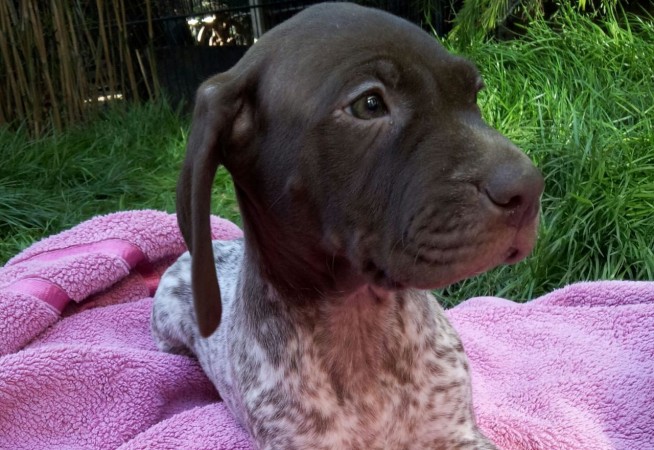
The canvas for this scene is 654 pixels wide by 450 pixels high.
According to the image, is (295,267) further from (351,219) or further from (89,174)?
(89,174)

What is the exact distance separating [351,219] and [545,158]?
9.61ft

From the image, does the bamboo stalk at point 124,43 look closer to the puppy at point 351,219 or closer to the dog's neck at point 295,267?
the puppy at point 351,219

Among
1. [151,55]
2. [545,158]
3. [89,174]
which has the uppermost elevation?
[545,158]

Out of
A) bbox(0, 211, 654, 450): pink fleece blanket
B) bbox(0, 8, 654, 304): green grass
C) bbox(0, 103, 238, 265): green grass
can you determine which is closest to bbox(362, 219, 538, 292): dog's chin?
bbox(0, 211, 654, 450): pink fleece blanket

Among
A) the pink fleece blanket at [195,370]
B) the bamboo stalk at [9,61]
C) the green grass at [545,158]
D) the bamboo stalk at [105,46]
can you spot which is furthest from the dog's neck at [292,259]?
the bamboo stalk at [105,46]

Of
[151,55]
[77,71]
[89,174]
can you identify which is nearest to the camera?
[89,174]

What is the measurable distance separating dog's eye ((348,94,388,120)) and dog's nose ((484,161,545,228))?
1.14 feet

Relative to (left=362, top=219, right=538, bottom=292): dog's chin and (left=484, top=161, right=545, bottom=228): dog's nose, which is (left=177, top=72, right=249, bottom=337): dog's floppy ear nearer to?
(left=362, top=219, right=538, bottom=292): dog's chin

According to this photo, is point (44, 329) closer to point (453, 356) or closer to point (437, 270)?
point (453, 356)

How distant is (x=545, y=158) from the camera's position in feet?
15.7

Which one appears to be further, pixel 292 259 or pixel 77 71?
pixel 77 71

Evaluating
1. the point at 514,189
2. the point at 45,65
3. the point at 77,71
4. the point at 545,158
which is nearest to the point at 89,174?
the point at 45,65

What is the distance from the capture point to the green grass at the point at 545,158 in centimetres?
421

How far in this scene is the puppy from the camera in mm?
1982
